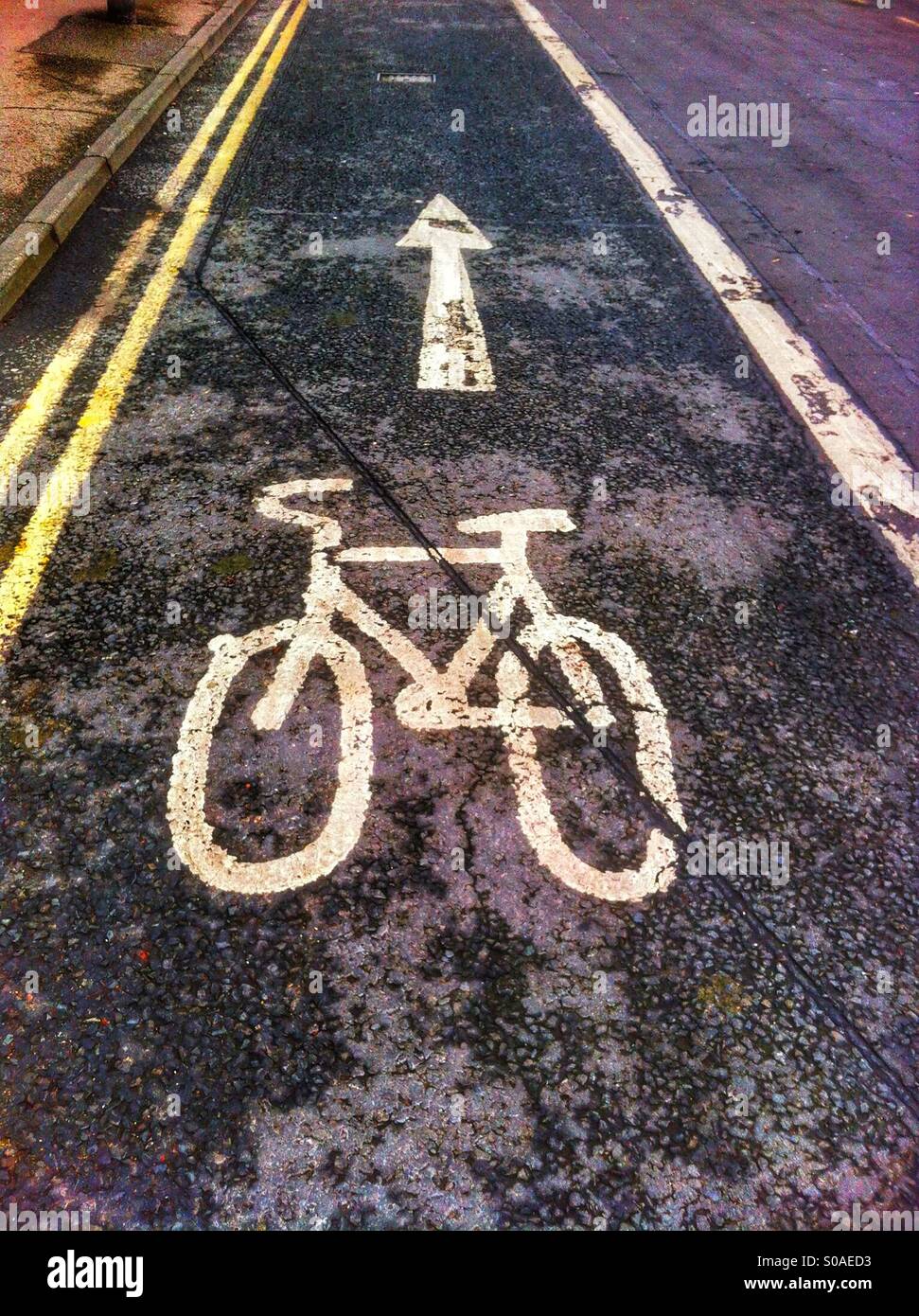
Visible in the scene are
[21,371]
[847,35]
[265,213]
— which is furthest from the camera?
[847,35]

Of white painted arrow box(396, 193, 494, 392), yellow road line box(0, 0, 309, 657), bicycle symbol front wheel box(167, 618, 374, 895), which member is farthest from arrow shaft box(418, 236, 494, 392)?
bicycle symbol front wheel box(167, 618, 374, 895)

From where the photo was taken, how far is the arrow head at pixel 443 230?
594 centimetres

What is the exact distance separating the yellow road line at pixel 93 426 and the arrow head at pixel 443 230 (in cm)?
139

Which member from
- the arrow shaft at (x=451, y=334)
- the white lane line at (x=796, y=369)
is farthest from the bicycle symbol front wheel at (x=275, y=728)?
the white lane line at (x=796, y=369)

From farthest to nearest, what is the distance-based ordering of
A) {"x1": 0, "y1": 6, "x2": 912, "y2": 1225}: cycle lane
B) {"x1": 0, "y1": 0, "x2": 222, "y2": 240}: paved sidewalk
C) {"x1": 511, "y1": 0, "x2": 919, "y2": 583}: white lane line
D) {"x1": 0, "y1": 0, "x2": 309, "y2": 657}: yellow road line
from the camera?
{"x1": 0, "y1": 0, "x2": 222, "y2": 240}: paved sidewalk → {"x1": 511, "y1": 0, "x2": 919, "y2": 583}: white lane line → {"x1": 0, "y1": 0, "x2": 309, "y2": 657}: yellow road line → {"x1": 0, "y1": 6, "x2": 912, "y2": 1225}: cycle lane

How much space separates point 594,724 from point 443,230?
175 inches

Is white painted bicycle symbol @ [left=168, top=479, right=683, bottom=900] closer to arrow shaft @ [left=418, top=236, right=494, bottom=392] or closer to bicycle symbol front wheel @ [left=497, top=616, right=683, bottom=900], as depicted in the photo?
bicycle symbol front wheel @ [left=497, top=616, right=683, bottom=900]

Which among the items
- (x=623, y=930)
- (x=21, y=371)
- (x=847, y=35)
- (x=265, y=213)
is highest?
(x=847, y=35)

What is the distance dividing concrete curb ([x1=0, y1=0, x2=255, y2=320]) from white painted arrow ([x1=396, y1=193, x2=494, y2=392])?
83.8 inches

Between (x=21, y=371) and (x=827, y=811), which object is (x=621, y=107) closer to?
(x=21, y=371)

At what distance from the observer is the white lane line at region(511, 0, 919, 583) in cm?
396
